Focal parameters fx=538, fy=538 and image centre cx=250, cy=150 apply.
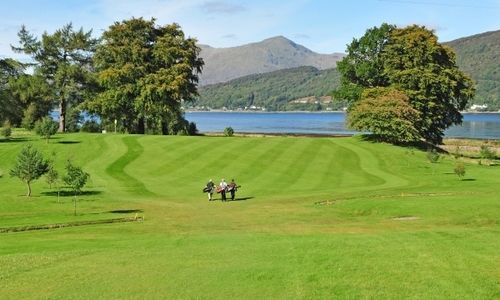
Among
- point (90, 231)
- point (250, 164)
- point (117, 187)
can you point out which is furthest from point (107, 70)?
point (90, 231)

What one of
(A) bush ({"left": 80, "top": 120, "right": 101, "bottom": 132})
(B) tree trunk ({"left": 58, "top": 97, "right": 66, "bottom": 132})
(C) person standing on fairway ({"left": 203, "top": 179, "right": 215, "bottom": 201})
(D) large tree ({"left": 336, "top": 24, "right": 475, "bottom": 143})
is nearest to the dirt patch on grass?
(C) person standing on fairway ({"left": 203, "top": 179, "right": 215, "bottom": 201})

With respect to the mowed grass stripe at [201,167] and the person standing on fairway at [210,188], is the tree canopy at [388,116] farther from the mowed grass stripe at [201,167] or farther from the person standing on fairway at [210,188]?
the person standing on fairway at [210,188]

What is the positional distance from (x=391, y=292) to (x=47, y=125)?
57.0 metres

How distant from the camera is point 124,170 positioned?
173 feet

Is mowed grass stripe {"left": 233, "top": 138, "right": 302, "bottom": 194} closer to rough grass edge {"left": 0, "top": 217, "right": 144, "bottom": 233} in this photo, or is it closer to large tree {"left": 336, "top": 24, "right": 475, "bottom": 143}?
rough grass edge {"left": 0, "top": 217, "right": 144, "bottom": 233}

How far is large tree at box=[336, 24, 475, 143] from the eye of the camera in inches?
3162

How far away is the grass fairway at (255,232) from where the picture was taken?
15843mm

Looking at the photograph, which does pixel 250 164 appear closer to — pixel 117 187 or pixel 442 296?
pixel 117 187

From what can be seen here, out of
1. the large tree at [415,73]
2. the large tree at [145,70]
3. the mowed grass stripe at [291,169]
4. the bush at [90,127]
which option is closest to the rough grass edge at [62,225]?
the mowed grass stripe at [291,169]

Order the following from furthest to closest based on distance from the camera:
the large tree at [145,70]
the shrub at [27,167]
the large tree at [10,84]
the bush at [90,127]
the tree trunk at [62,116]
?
the bush at [90,127] → the tree trunk at [62,116] → the large tree at [10,84] → the large tree at [145,70] → the shrub at [27,167]

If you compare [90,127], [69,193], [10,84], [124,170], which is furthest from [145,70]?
[69,193]

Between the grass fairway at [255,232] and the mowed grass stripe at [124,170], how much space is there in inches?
4.3

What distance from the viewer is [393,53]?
274 ft

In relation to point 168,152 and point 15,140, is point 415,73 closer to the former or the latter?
point 168,152
